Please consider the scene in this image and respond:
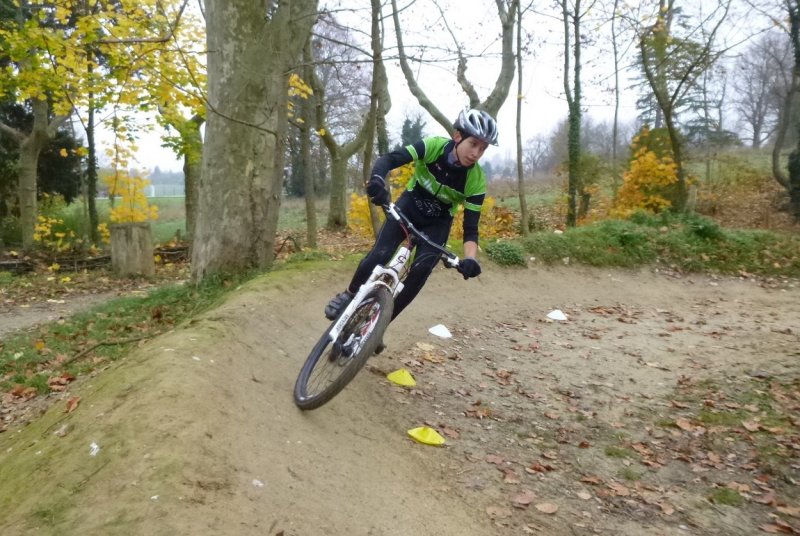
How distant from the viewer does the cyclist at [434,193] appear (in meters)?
4.70

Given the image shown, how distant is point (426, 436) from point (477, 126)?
2.58 m

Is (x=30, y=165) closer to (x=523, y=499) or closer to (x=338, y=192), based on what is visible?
(x=338, y=192)

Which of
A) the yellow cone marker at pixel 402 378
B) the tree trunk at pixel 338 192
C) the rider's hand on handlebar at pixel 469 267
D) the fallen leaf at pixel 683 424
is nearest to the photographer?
the rider's hand on handlebar at pixel 469 267

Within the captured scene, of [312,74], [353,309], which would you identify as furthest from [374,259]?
[312,74]

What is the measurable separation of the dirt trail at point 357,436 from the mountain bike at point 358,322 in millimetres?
233

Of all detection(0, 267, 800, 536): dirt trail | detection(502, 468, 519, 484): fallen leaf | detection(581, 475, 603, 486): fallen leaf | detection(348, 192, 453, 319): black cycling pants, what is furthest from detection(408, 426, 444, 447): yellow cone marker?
detection(581, 475, 603, 486): fallen leaf

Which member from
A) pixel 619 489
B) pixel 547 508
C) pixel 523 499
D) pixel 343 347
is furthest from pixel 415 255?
pixel 619 489

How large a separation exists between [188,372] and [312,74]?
1630 cm

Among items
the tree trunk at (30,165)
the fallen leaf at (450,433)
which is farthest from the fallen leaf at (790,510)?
the tree trunk at (30,165)

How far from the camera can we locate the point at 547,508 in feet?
12.5

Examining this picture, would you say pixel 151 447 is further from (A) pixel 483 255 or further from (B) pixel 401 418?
(A) pixel 483 255

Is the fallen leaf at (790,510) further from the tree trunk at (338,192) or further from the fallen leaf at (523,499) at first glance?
the tree trunk at (338,192)

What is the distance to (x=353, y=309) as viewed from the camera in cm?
450

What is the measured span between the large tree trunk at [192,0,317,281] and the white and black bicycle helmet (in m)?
3.91
